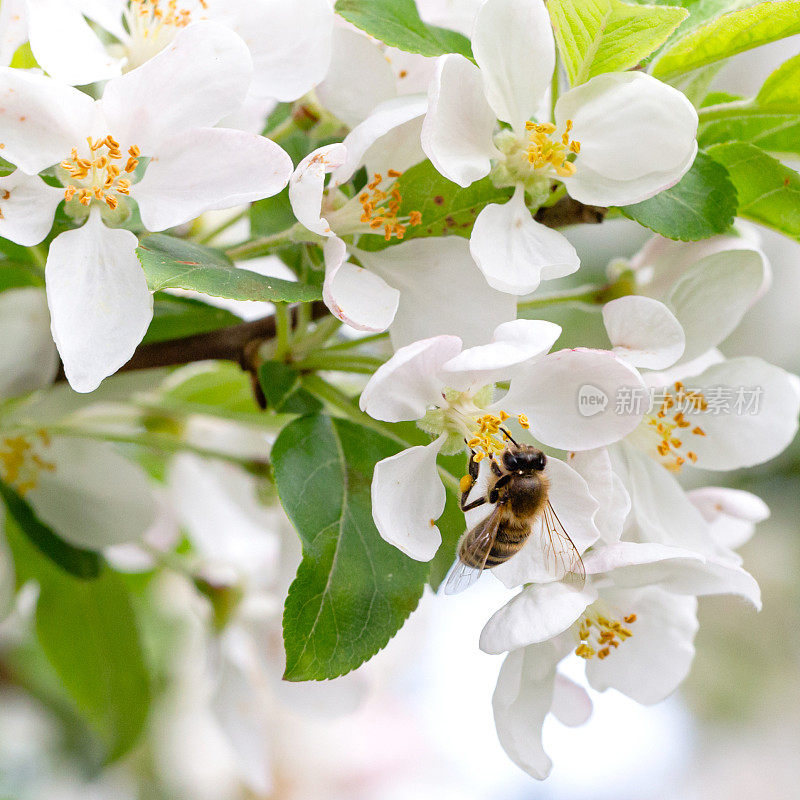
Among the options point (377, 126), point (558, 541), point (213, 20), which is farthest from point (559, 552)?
point (213, 20)

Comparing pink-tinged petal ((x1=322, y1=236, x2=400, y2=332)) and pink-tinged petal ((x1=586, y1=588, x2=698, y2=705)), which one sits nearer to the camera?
pink-tinged petal ((x1=322, y1=236, x2=400, y2=332))

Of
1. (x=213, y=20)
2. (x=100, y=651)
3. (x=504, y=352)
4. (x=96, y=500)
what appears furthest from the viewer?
(x=100, y=651)

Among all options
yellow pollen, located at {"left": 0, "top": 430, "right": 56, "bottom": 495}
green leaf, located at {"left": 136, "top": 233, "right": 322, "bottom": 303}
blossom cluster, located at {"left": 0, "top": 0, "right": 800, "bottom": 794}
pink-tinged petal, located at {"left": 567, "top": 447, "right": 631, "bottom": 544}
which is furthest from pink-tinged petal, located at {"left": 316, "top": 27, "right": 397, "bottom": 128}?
yellow pollen, located at {"left": 0, "top": 430, "right": 56, "bottom": 495}

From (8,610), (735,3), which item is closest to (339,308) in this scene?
(735,3)

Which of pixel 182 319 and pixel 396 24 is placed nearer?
pixel 396 24

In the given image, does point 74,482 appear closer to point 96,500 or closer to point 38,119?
point 96,500

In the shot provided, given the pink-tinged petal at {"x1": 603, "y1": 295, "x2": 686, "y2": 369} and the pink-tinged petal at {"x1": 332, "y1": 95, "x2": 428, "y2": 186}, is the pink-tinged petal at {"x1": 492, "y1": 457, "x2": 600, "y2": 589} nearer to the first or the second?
the pink-tinged petal at {"x1": 603, "y1": 295, "x2": 686, "y2": 369}

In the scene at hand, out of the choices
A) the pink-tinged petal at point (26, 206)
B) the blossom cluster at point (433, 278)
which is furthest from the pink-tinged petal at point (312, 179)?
the pink-tinged petal at point (26, 206)

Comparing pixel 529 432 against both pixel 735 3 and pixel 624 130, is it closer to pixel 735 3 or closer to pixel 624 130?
pixel 624 130
